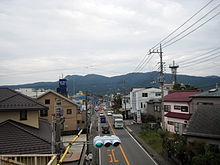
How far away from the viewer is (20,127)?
13.1 m

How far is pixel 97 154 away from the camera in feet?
64.3

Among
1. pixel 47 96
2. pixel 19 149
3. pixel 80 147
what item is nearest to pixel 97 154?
pixel 80 147

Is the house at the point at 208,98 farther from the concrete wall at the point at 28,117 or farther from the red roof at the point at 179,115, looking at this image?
the concrete wall at the point at 28,117

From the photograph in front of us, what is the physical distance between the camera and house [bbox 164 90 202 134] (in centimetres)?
2527

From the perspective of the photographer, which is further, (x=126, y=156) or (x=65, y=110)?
(x=65, y=110)

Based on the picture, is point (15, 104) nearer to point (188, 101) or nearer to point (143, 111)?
point (188, 101)

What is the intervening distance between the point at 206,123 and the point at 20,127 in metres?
15.1

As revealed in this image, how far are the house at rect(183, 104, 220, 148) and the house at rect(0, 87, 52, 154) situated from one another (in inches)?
449

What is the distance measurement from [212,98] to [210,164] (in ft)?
38.9

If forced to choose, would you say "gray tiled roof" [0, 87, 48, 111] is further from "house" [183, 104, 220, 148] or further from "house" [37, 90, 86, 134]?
"house" [37, 90, 86, 134]

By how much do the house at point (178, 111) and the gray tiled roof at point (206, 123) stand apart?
8101 mm

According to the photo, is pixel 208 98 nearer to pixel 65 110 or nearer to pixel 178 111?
pixel 178 111

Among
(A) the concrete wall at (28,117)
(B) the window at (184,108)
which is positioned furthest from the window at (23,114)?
(B) the window at (184,108)

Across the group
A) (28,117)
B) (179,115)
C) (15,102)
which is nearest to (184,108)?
(179,115)
